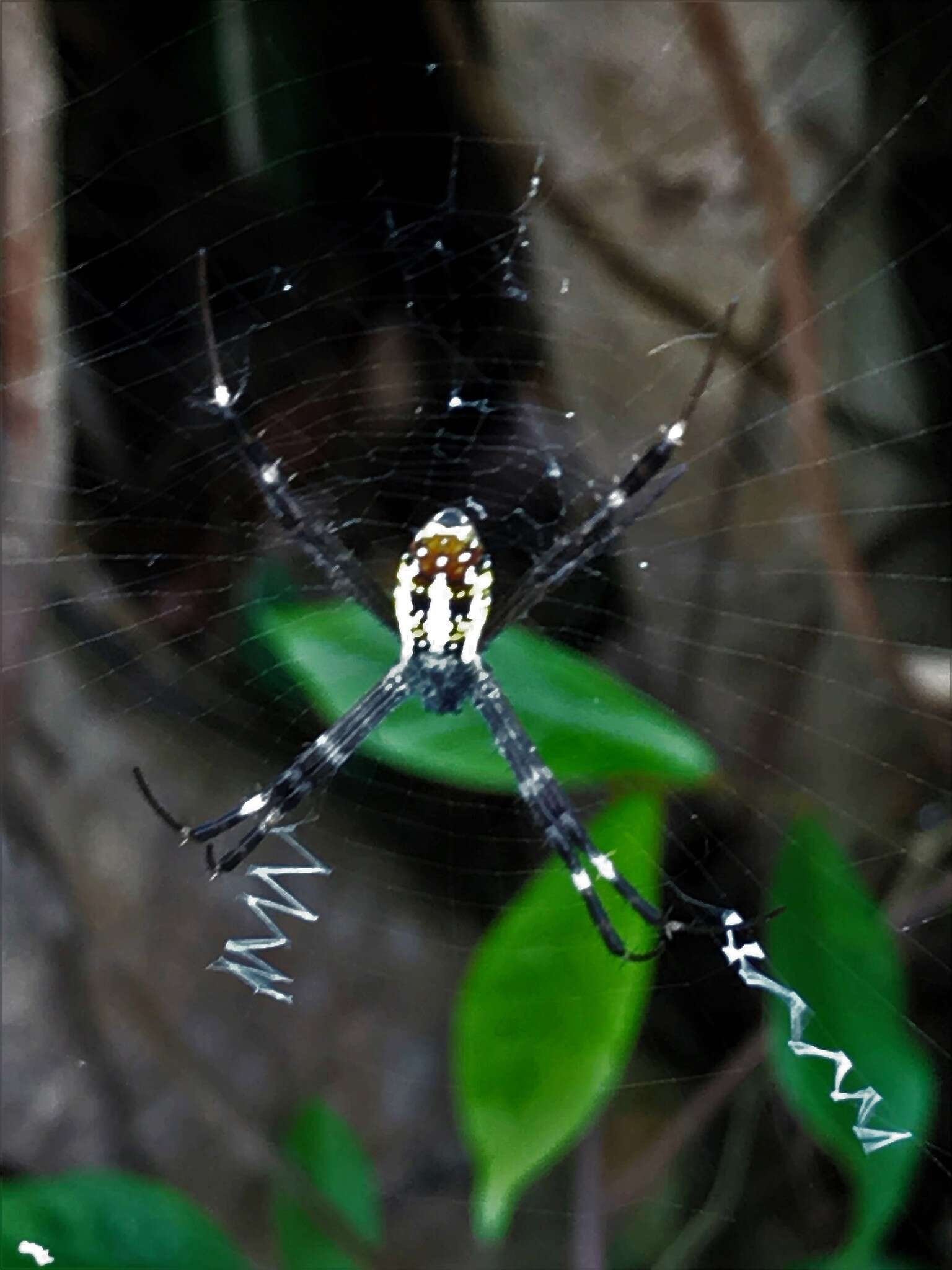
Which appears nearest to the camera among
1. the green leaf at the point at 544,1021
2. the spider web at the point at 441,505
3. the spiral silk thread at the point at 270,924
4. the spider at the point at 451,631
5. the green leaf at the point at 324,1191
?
the green leaf at the point at 544,1021

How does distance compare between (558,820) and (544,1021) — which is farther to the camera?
(558,820)

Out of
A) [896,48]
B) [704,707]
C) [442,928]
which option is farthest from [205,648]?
[896,48]

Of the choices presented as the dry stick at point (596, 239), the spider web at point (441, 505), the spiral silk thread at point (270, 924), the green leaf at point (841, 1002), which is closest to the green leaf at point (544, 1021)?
the green leaf at point (841, 1002)

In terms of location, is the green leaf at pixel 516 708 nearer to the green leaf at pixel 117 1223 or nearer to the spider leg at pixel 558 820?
the spider leg at pixel 558 820

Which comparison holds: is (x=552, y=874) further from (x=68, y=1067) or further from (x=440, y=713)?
(x=68, y=1067)

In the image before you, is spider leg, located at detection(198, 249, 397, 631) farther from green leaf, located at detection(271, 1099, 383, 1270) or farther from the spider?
green leaf, located at detection(271, 1099, 383, 1270)

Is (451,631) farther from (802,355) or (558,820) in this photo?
(802,355)

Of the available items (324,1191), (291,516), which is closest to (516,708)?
(291,516)
